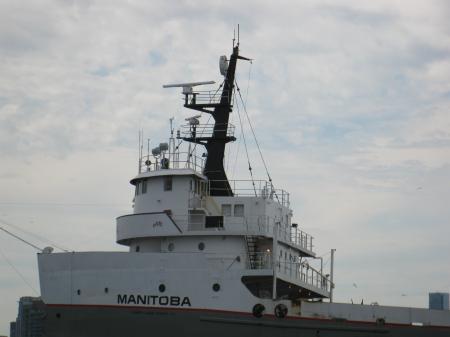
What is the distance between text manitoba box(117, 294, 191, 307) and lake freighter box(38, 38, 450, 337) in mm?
36

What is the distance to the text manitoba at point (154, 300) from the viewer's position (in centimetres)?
3338

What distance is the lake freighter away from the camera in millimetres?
33281

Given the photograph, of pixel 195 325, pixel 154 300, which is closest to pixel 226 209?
pixel 154 300

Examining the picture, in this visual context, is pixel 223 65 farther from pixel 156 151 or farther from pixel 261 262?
pixel 261 262

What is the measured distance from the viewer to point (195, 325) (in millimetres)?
33031

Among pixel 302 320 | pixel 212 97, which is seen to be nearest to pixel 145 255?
pixel 302 320

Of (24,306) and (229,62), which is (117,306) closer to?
(229,62)

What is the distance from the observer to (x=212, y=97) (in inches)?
1623

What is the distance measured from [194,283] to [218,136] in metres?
9.13

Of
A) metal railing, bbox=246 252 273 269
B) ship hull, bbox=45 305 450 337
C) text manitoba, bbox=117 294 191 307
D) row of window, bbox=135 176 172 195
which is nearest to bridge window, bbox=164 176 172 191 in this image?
row of window, bbox=135 176 172 195

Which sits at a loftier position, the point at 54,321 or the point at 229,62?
the point at 229,62

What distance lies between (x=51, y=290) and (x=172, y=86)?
11.3 m

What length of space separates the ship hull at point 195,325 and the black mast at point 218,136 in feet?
24.0

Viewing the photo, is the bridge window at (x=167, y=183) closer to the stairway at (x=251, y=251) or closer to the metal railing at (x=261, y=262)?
the stairway at (x=251, y=251)
